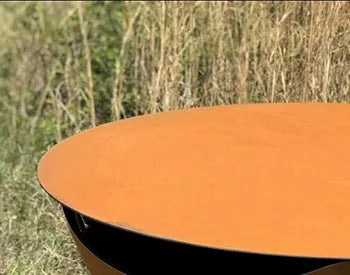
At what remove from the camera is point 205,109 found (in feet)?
6.88

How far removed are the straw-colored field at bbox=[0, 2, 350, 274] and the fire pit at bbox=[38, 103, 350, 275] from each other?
0.77 m

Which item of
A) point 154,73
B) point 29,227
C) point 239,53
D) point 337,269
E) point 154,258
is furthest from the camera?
point 154,73

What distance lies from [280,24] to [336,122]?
3.31 ft

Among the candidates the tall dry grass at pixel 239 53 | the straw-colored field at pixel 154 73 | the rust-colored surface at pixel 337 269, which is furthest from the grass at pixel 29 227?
the rust-colored surface at pixel 337 269

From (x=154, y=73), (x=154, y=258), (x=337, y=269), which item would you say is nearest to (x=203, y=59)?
(x=154, y=73)

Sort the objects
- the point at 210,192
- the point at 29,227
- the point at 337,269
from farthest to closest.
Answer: the point at 29,227, the point at 210,192, the point at 337,269

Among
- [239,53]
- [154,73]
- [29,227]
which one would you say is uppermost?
[239,53]

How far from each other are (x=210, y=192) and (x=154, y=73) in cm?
167

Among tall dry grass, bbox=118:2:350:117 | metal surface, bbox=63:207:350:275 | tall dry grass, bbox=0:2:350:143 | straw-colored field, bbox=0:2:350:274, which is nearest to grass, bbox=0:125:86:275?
straw-colored field, bbox=0:2:350:274

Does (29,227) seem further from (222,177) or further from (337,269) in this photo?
(337,269)

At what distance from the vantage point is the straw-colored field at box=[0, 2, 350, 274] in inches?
106

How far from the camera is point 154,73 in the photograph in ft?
9.99

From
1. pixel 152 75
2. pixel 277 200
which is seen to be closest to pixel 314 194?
pixel 277 200

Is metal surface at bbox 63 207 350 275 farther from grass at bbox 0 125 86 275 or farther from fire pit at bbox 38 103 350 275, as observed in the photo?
grass at bbox 0 125 86 275
